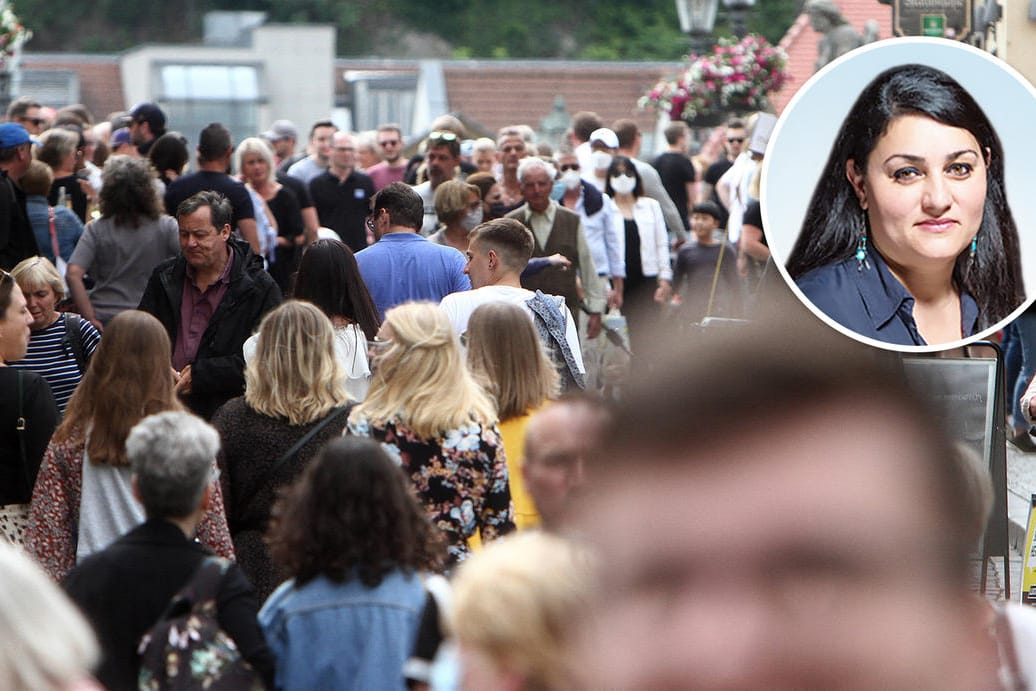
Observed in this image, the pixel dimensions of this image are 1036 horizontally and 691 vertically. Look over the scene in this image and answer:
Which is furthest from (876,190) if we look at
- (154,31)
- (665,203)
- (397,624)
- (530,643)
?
(154,31)

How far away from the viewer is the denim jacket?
Result: 12.4ft

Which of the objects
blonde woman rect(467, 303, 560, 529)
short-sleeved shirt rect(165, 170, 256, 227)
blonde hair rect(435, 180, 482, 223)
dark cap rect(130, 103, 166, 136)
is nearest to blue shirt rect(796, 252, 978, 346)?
blonde woman rect(467, 303, 560, 529)

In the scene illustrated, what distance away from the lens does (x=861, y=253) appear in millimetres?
2115

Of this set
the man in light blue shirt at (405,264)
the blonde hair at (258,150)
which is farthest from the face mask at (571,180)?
the man in light blue shirt at (405,264)

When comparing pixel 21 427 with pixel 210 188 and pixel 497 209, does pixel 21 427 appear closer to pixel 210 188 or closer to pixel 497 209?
pixel 210 188

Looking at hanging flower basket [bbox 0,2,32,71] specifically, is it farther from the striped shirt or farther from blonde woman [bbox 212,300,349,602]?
blonde woman [bbox 212,300,349,602]

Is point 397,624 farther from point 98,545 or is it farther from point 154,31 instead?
point 154,31

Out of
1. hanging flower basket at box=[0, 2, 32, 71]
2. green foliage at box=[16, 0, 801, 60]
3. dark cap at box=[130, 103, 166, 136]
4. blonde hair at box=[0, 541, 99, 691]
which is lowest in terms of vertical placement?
green foliage at box=[16, 0, 801, 60]

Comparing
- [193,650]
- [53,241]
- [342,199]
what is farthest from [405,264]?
[342,199]

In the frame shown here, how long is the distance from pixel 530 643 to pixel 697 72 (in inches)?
692

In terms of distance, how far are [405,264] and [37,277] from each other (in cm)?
167

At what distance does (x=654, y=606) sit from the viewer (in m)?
0.57

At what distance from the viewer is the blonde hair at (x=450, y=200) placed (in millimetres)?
8859

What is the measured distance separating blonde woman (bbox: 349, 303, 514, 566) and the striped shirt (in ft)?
7.13
